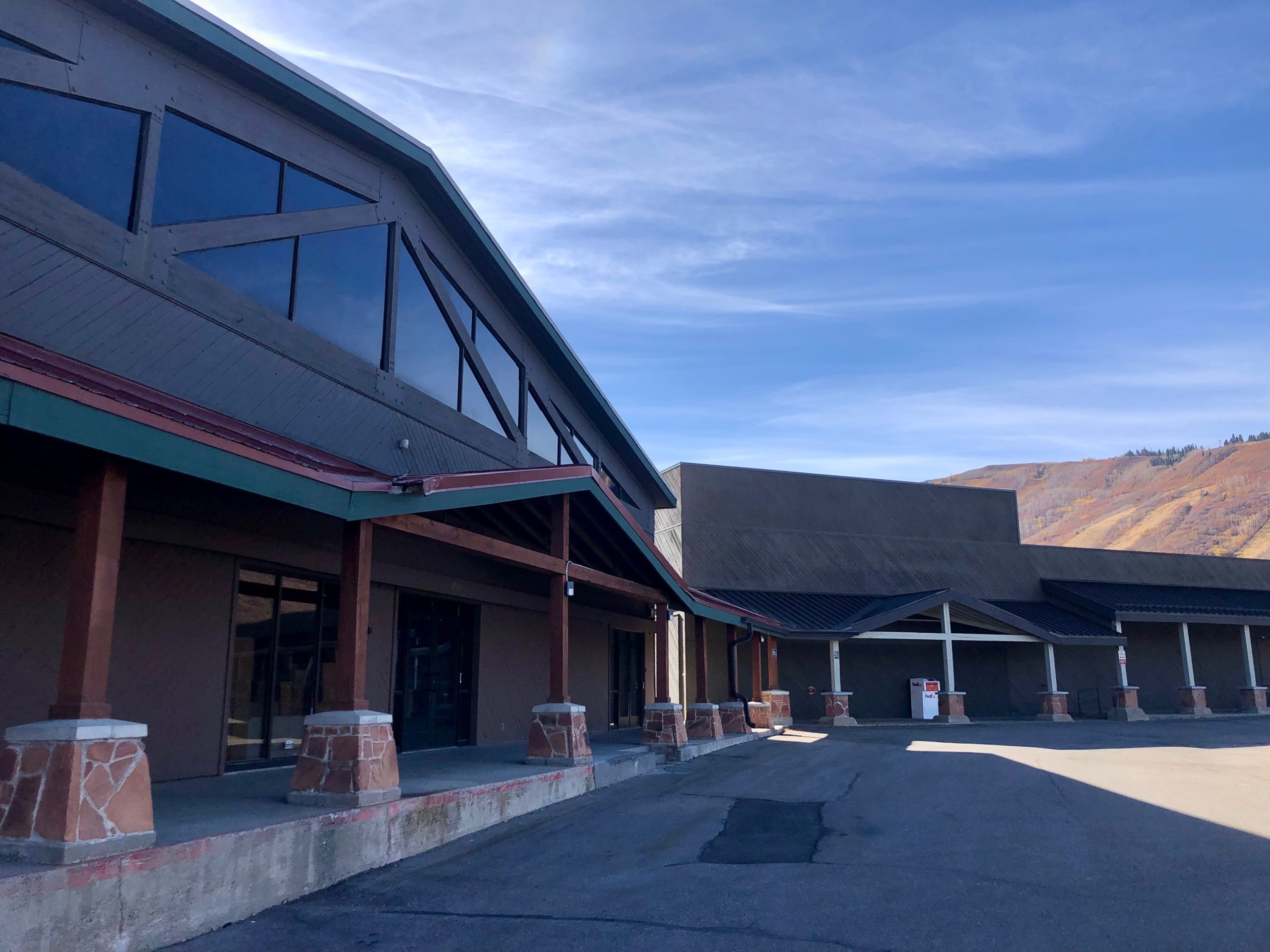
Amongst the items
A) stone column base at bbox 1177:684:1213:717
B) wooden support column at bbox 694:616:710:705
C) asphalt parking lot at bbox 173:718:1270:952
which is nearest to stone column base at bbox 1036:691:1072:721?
stone column base at bbox 1177:684:1213:717

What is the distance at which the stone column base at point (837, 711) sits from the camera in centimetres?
2552

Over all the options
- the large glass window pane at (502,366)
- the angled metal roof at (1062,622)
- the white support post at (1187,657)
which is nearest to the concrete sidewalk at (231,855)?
the large glass window pane at (502,366)

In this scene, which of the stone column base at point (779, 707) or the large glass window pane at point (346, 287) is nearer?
the large glass window pane at point (346, 287)

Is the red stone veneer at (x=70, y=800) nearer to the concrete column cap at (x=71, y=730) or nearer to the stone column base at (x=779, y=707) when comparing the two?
the concrete column cap at (x=71, y=730)

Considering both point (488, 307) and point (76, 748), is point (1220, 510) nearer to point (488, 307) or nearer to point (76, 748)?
point (488, 307)

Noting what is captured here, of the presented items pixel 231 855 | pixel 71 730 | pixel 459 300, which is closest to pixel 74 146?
pixel 71 730

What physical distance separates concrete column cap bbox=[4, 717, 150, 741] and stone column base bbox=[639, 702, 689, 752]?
10.7 metres

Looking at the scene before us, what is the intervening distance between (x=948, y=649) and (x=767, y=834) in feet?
63.1

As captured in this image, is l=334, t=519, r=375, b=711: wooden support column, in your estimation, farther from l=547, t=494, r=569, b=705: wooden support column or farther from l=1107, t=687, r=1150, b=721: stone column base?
l=1107, t=687, r=1150, b=721: stone column base

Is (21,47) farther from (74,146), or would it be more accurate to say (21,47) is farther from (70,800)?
(70,800)

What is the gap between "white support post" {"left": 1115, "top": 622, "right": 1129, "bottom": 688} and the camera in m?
28.5

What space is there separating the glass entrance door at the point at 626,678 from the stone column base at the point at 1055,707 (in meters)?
12.7

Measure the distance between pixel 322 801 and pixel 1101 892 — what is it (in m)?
5.75

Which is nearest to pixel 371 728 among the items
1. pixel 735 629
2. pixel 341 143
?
pixel 341 143
